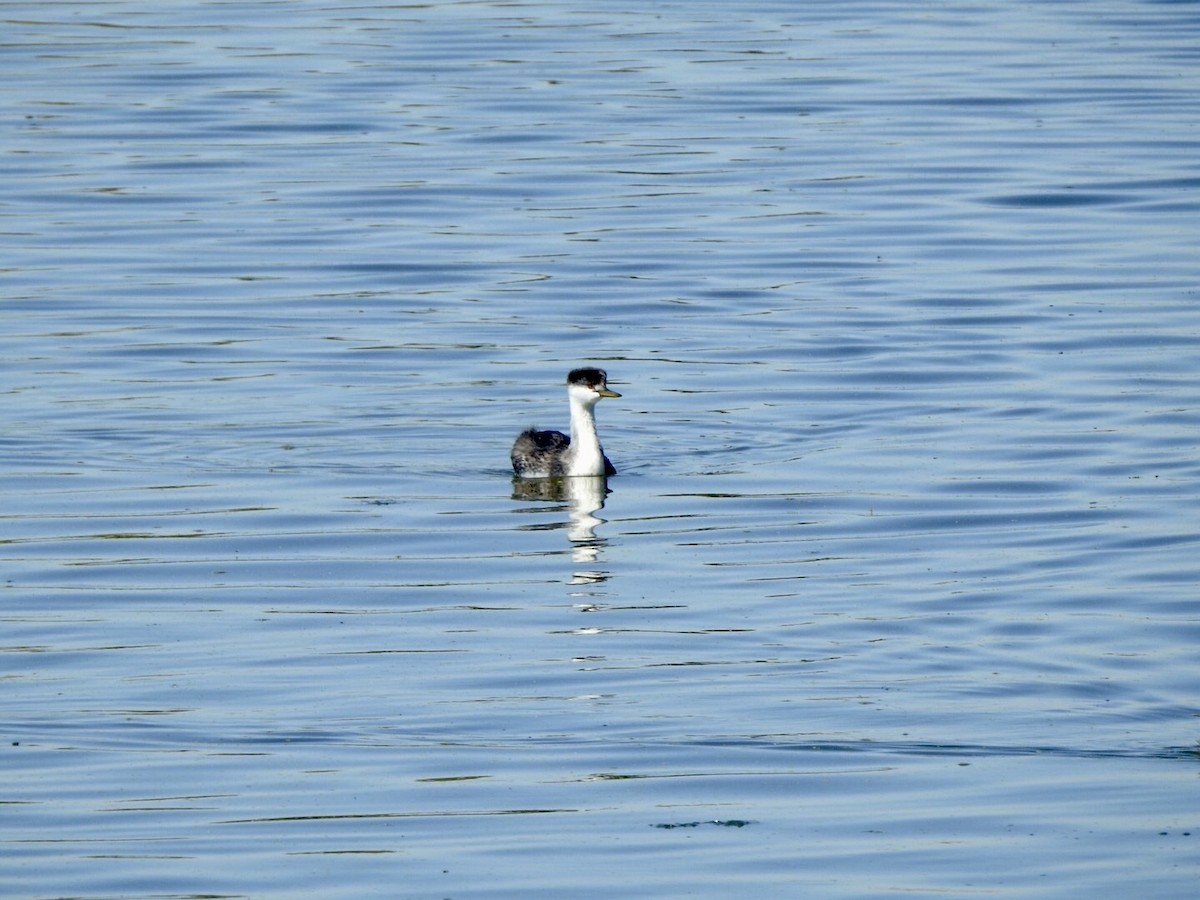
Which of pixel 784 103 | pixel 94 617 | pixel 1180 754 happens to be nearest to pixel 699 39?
pixel 784 103

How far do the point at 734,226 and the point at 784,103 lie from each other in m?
6.77

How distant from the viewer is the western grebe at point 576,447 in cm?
1502

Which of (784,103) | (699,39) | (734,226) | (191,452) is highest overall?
(699,39)

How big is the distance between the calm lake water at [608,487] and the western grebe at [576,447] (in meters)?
0.28

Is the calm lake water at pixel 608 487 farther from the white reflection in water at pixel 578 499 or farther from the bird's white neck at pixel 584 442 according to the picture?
the bird's white neck at pixel 584 442

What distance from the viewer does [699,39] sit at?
3381cm

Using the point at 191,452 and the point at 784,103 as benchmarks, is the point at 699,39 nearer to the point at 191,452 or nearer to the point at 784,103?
the point at 784,103

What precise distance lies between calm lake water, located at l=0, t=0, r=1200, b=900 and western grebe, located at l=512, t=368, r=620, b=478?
28 centimetres

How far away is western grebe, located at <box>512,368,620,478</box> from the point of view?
15.0 meters

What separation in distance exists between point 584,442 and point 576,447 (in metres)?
0.10

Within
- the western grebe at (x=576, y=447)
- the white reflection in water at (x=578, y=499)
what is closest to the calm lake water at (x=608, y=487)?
the white reflection in water at (x=578, y=499)

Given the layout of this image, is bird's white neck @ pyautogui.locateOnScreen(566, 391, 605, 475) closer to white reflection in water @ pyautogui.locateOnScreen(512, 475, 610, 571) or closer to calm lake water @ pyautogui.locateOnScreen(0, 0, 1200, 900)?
white reflection in water @ pyautogui.locateOnScreen(512, 475, 610, 571)

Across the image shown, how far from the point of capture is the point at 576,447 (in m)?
15.1

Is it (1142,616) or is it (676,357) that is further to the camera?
(676,357)
